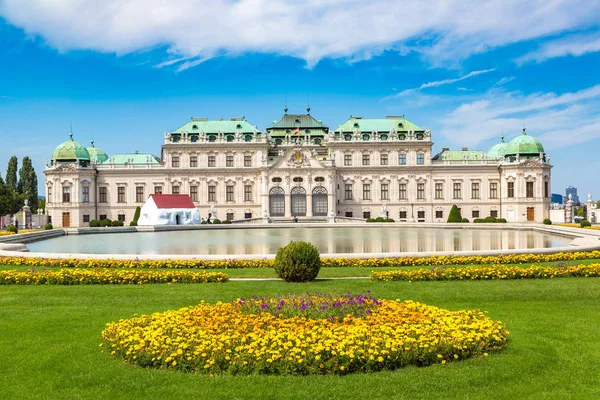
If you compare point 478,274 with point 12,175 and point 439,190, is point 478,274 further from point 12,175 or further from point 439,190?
point 12,175

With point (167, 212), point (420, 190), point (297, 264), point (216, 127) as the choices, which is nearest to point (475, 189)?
point (420, 190)

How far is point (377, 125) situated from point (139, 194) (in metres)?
33.0

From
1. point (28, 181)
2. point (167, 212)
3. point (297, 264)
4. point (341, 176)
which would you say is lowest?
point (297, 264)

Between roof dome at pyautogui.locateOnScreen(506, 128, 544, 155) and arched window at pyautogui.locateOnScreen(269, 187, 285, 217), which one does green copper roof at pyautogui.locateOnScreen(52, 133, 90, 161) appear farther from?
roof dome at pyautogui.locateOnScreen(506, 128, 544, 155)

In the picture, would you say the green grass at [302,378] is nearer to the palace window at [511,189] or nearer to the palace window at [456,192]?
the palace window at [511,189]

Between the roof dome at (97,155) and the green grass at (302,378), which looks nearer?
the green grass at (302,378)

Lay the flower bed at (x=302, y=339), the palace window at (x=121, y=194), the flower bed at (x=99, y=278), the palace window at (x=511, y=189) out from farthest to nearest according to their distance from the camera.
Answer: the palace window at (x=121, y=194) < the palace window at (x=511, y=189) < the flower bed at (x=99, y=278) < the flower bed at (x=302, y=339)

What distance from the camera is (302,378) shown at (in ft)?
26.4

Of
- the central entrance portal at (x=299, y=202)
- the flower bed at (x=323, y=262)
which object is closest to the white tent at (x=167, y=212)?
the central entrance portal at (x=299, y=202)

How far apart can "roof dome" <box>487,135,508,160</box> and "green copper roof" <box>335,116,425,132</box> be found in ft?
38.2

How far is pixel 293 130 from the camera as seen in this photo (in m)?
77.6

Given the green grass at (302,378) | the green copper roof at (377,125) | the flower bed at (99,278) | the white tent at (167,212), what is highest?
the green copper roof at (377,125)

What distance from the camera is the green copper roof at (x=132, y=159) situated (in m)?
75.4

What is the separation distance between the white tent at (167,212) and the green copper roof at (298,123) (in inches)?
844
